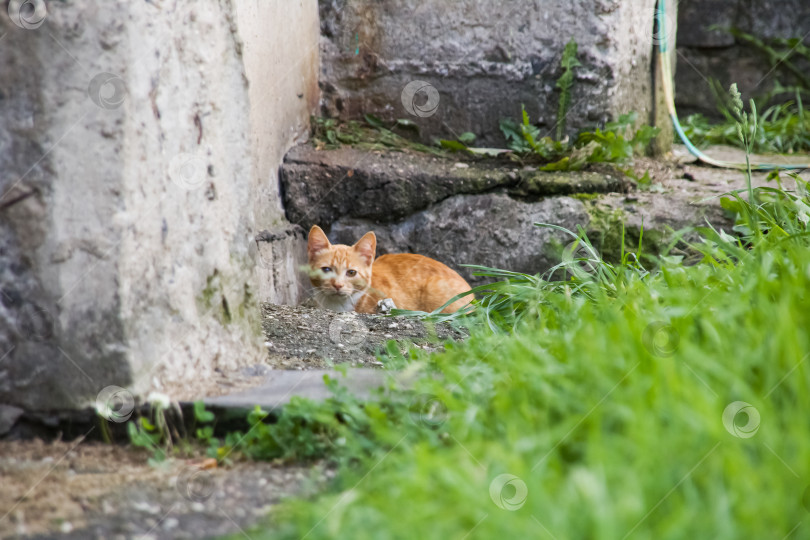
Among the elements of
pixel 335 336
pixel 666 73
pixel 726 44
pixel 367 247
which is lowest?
pixel 367 247

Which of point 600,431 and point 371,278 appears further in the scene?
point 371,278

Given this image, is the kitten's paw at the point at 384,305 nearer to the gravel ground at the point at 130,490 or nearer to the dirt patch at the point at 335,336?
the dirt patch at the point at 335,336

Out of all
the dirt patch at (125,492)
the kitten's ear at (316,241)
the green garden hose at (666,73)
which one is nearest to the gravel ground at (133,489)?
the dirt patch at (125,492)

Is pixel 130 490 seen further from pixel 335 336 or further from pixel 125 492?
pixel 335 336

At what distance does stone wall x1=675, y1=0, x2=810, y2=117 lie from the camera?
6484 millimetres

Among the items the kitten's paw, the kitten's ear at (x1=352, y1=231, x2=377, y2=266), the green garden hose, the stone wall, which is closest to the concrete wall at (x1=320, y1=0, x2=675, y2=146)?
the green garden hose

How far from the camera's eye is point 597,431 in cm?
125

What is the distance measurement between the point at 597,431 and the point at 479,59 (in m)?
3.17

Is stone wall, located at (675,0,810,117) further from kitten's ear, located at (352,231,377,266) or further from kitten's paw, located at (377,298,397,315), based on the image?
kitten's paw, located at (377,298,397,315)

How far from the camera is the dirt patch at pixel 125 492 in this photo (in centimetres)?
139

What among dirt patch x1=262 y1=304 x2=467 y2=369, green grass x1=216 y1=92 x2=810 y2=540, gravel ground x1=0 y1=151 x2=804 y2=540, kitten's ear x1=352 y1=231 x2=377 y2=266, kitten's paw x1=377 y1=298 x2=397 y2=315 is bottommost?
kitten's paw x1=377 y1=298 x2=397 y2=315

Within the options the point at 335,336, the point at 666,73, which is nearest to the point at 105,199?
the point at 335,336

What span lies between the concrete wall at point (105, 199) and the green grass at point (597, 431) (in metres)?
0.36

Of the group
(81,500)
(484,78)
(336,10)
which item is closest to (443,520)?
(81,500)
